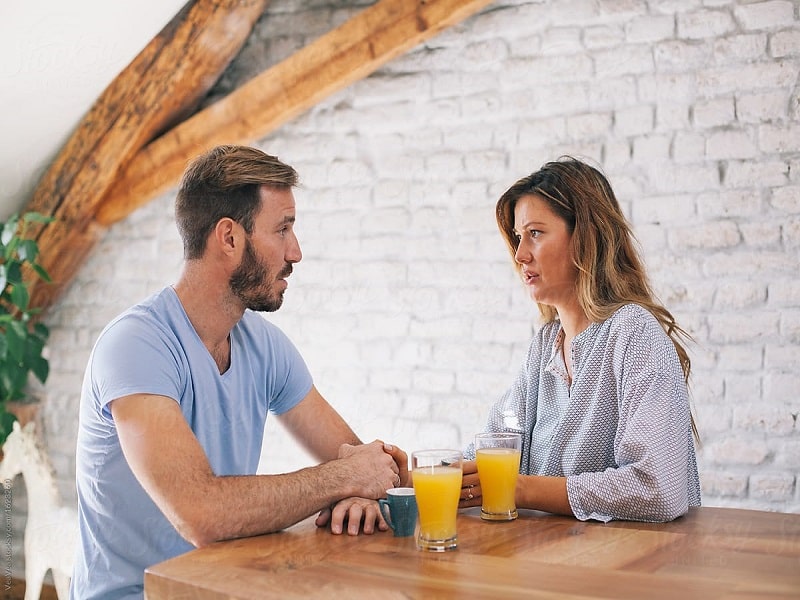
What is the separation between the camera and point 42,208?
3730 mm

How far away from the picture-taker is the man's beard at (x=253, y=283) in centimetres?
195

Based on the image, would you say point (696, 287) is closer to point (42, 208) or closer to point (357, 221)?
point (357, 221)

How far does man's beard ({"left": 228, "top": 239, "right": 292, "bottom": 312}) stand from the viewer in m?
1.95

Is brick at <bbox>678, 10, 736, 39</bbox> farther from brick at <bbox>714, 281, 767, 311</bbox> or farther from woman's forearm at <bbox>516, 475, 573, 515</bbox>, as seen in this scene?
woman's forearm at <bbox>516, 475, 573, 515</bbox>

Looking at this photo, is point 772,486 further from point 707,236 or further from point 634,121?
point 634,121

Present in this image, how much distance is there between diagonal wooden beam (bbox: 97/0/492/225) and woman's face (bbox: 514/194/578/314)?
1367 mm

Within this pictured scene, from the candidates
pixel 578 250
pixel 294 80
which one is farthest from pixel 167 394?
pixel 294 80

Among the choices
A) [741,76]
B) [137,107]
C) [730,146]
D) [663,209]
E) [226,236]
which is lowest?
[226,236]

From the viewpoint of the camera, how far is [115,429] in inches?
69.7

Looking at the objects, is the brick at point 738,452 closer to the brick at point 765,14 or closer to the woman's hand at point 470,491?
the brick at point 765,14

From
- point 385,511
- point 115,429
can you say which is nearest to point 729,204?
point 385,511

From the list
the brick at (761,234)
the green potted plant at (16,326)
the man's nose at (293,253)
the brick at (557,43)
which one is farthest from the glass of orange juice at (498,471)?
the green potted plant at (16,326)

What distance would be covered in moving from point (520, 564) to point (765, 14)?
221 cm

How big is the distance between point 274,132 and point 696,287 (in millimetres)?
1784
